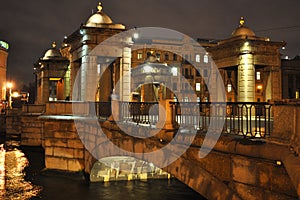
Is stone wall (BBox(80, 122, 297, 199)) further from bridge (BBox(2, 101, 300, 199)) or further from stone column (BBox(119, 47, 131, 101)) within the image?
stone column (BBox(119, 47, 131, 101))

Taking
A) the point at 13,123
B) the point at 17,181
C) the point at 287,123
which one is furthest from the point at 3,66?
the point at 287,123

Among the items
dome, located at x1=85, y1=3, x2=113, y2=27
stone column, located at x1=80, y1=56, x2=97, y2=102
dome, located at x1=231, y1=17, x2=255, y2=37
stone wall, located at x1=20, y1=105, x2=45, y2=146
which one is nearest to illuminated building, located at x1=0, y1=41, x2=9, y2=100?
stone wall, located at x1=20, y1=105, x2=45, y2=146

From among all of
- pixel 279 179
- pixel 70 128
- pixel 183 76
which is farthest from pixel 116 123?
pixel 183 76

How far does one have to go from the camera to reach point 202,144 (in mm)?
7906

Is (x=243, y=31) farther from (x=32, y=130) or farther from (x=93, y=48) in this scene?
(x=32, y=130)

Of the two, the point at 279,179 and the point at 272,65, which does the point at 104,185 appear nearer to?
the point at 272,65

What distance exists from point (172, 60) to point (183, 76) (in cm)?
445

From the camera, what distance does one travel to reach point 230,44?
19.0m

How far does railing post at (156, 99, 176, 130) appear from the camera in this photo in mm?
9602

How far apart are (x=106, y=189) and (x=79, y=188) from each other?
4.25ft

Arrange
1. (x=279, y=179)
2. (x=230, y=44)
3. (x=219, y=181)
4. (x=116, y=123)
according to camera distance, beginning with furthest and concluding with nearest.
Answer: (x=230, y=44) → (x=116, y=123) → (x=219, y=181) → (x=279, y=179)

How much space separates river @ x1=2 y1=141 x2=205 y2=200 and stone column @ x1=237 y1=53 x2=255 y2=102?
5764mm

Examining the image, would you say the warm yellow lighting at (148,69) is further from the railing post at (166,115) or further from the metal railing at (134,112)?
the railing post at (166,115)

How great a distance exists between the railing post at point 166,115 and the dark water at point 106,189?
23.9 ft
